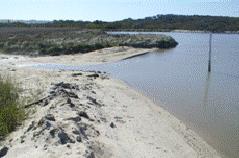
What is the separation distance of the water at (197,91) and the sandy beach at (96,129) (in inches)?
35.1

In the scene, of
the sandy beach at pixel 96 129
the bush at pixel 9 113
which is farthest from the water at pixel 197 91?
the bush at pixel 9 113

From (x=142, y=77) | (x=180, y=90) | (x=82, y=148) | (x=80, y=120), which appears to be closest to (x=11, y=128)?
(x=80, y=120)

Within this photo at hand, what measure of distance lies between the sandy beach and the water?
2.92 ft

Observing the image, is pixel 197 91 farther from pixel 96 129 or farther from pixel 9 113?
pixel 9 113

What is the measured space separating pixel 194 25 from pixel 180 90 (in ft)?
473

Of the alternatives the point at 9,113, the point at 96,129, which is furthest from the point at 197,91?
the point at 9,113

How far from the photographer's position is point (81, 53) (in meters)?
47.8

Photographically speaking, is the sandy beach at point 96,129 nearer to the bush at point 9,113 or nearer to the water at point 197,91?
the bush at point 9,113

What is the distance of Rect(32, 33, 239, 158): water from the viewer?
16.8 metres

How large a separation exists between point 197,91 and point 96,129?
45.5ft

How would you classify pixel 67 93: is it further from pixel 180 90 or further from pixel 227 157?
pixel 180 90

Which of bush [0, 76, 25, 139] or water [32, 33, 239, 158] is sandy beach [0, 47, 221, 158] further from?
water [32, 33, 239, 158]

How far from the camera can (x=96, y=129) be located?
41.9ft

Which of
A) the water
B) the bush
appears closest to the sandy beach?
the bush
